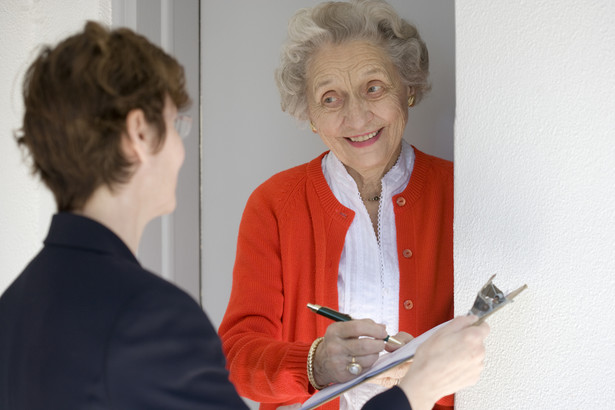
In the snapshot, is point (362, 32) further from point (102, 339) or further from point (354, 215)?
point (102, 339)

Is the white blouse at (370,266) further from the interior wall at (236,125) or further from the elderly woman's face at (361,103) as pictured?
the interior wall at (236,125)

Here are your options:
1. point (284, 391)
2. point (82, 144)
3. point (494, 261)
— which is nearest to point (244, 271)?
point (284, 391)

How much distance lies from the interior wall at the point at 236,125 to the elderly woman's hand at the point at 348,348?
121cm

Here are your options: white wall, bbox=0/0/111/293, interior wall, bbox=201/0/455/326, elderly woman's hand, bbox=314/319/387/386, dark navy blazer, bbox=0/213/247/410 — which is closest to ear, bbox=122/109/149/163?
dark navy blazer, bbox=0/213/247/410

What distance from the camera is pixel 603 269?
136 cm

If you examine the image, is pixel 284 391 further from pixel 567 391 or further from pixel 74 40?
pixel 74 40

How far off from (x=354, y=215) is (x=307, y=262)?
0.19 metres

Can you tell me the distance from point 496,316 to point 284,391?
1.93 feet

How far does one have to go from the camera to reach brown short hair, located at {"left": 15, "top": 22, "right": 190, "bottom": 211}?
0.95 meters

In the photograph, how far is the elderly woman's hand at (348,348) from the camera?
1.50 meters

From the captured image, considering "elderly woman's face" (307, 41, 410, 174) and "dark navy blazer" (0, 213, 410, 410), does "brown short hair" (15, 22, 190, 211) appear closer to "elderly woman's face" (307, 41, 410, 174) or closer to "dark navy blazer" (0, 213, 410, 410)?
"dark navy blazer" (0, 213, 410, 410)

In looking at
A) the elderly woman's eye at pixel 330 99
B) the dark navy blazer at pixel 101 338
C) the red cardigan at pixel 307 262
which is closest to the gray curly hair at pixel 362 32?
the elderly woman's eye at pixel 330 99

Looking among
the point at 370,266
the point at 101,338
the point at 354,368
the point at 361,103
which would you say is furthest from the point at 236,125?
the point at 101,338

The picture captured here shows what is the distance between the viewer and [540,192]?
56.3 inches
